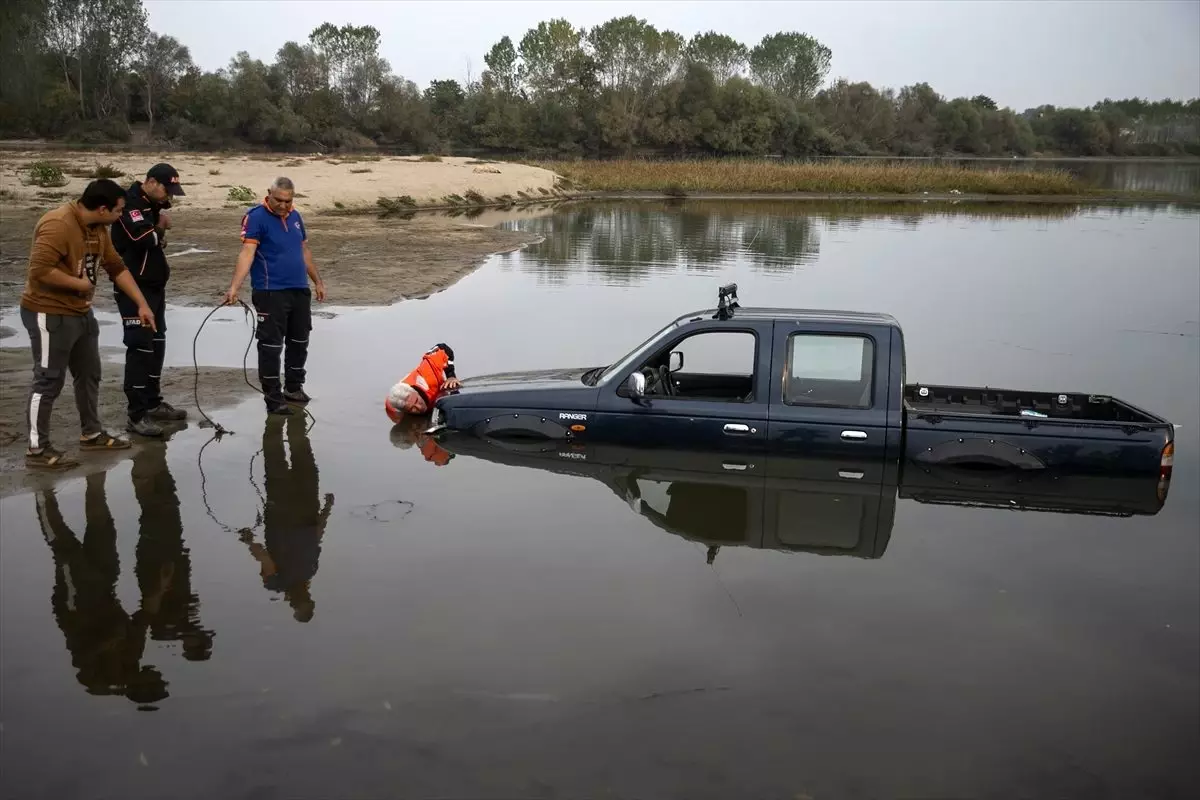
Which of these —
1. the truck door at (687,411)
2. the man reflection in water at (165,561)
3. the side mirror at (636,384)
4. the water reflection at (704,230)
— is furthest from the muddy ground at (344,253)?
the side mirror at (636,384)

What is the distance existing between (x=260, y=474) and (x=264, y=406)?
2.28 m

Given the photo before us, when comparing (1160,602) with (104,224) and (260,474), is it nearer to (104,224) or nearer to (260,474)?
(260,474)

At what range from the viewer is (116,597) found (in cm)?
596

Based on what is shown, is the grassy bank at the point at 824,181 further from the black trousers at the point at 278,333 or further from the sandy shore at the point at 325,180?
the black trousers at the point at 278,333

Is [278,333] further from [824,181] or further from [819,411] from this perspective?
[824,181]

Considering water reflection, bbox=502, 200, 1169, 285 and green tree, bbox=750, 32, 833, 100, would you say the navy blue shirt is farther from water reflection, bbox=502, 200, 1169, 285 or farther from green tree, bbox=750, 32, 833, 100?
green tree, bbox=750, 32, 833, 100

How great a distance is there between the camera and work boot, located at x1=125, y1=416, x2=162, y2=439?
9008 mm

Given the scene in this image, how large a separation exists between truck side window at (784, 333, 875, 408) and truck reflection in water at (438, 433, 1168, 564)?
0.55m

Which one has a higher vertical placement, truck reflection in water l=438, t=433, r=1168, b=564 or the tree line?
the tree line

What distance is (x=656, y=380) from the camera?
881cm

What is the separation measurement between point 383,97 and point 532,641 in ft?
334

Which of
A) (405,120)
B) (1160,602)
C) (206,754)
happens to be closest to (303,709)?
(206,754)

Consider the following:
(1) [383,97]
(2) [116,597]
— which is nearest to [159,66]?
(1) [383,97]

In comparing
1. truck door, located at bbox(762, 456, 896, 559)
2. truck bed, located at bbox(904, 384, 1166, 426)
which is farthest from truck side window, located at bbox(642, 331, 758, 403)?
truck bed, located at bbox(904, 384, 1166, 426)
